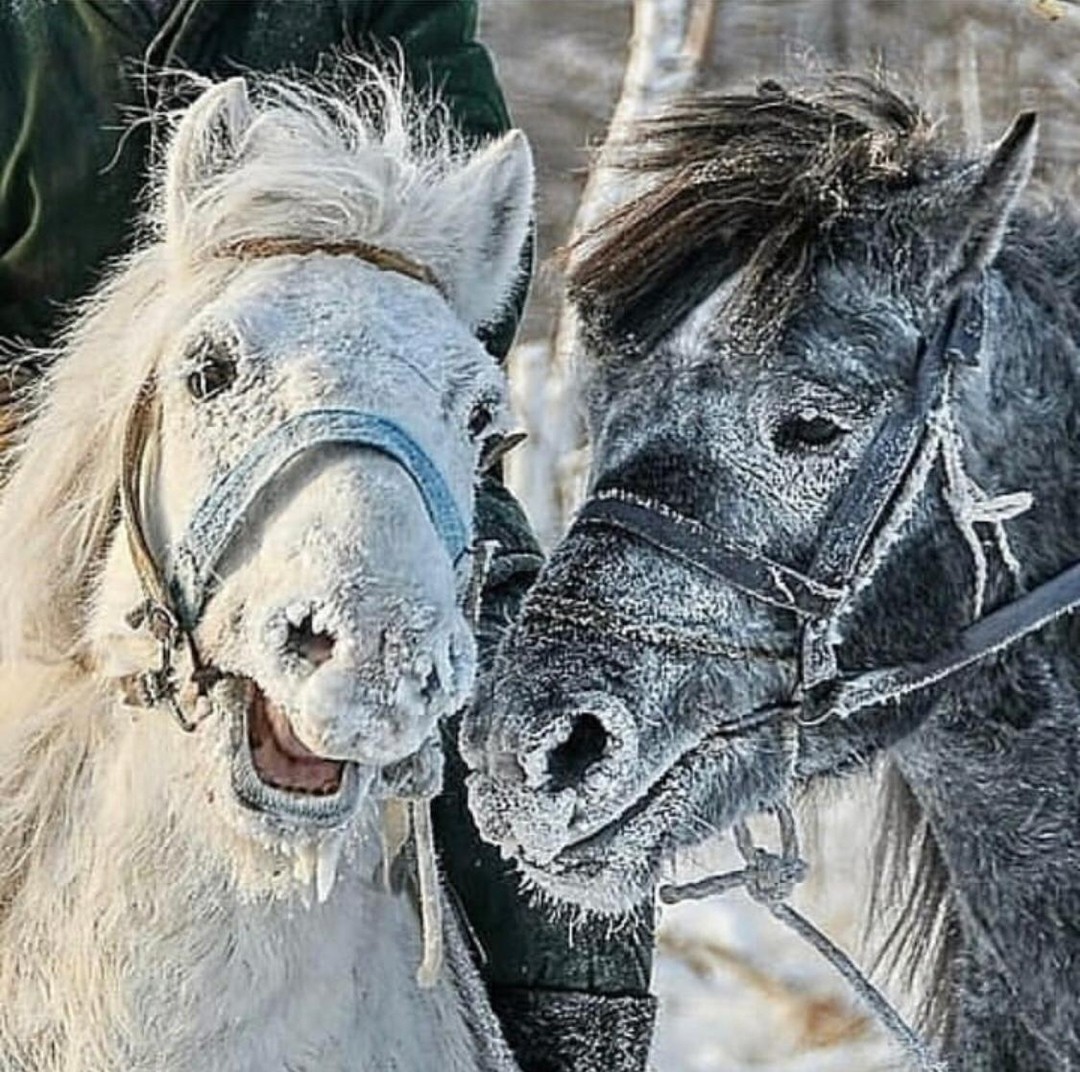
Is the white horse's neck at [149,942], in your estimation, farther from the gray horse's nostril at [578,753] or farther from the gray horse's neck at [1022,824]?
the gray horse's neck at [1022,824]

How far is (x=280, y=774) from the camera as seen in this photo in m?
2.36

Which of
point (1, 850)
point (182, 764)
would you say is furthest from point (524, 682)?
point (1, 850)

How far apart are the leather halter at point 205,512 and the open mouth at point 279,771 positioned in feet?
0.16

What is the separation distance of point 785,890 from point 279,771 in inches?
31.5

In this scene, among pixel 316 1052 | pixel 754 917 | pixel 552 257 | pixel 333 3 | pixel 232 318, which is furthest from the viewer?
pixel 754 917

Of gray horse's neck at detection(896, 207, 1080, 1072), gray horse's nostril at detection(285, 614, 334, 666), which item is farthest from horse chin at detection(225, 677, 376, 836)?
gray horse's neck at detection(896, 207, 1080, 1072)

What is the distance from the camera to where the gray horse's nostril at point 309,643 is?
224 centimetres

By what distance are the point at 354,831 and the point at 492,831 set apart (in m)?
0.16

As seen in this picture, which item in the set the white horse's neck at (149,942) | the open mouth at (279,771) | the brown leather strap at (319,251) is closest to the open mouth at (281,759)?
the open mouth at (279,771)

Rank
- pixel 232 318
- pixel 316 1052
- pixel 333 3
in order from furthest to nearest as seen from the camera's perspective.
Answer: pixel 333 3 < pixel 316 1052 < pixel 232 318

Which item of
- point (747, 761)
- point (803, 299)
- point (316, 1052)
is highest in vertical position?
point (803, 299)

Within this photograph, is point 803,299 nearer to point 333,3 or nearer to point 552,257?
point 552,257

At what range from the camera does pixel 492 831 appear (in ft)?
8.80

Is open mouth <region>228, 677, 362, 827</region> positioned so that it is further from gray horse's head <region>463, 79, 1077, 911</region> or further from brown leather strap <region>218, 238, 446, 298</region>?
brown leather strap <region>218, 238, 446, 298</region>
